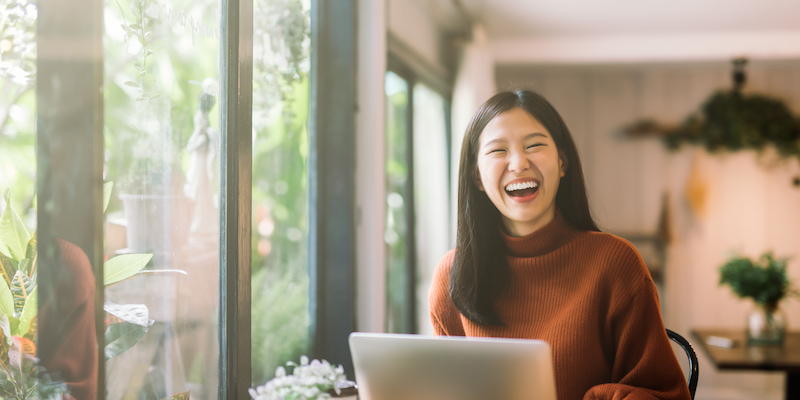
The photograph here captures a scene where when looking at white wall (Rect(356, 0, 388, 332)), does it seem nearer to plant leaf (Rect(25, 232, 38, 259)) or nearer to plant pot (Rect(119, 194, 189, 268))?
plant pot (Rect(119, 194, 189, 268))

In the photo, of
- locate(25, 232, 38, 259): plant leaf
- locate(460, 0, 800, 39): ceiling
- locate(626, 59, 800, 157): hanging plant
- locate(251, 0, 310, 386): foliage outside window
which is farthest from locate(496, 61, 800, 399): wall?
locate(25, 232, 38, 259): plant leaf

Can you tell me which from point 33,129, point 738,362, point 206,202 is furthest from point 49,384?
point 738,362

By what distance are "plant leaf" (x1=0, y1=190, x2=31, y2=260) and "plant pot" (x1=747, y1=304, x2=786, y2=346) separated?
3.25 m

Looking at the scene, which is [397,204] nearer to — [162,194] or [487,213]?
[487,213]

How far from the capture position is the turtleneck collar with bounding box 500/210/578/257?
45.4 inches

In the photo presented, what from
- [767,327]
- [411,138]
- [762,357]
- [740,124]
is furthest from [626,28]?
[762,357]

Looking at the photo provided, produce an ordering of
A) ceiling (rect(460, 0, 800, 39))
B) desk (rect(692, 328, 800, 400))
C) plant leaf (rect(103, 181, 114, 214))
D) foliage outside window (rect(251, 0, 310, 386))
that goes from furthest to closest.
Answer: ceiling (rect(460, 0, 800, 39)) → desk (rect(692, 328, 800, 400)) → foliage outside window (rect(251, 0, 310, 386)) → plant leaf (rect(103, 181, 114, 214))

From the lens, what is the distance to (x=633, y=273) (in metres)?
1.06

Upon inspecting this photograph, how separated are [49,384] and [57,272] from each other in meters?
0.17

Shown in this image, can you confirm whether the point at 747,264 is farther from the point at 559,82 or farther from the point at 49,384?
the point at 49,384

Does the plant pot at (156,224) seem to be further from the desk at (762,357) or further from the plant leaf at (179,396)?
the desk at (762,357)

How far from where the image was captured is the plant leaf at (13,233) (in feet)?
2.69

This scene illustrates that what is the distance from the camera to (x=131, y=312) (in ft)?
3.37

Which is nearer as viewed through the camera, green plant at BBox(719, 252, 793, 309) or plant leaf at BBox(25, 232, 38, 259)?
plant leaf at BBox(25, 232, 38, 259)
